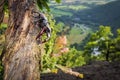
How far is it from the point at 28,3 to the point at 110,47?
44334 millimetres

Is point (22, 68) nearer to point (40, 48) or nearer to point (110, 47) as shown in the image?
point (40, 48)

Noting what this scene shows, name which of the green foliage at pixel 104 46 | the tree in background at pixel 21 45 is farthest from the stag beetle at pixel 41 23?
the green foliage at pixel 104 46

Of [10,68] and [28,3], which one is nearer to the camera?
[10,68]

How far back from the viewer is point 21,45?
233 cm

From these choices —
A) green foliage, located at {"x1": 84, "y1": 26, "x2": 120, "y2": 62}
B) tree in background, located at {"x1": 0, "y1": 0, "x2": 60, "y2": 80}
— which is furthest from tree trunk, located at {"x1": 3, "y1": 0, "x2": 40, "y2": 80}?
green foliage, located at {"x1": 84, "y1": 26, "x2": 120, "y2": 62}

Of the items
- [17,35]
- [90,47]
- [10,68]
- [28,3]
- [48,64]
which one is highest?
[28,3]

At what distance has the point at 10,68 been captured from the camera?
→ 2.18 meters

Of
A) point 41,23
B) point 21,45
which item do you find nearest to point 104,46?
point 41,23

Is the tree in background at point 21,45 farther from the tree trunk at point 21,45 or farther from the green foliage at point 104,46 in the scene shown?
the green foliage at point 104,46

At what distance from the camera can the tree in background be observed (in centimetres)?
217

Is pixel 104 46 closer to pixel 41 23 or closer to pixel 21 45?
pixel 41 23

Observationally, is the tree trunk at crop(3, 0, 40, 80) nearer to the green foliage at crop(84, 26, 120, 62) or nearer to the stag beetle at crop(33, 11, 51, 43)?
the stag beetle at crop(33, 11, 51, 43)

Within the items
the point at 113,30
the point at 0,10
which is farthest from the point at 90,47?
the point at 113,30

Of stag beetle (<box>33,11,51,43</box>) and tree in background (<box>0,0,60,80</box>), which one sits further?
stag beetle (<box>33,11,51,43</box>)
